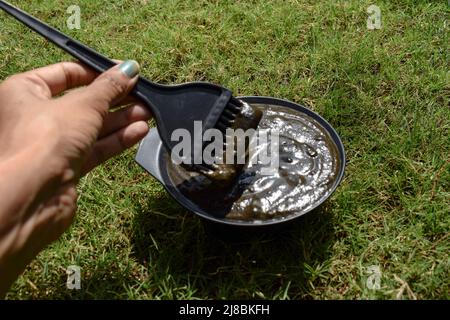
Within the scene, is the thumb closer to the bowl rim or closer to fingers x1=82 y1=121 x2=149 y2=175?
fingers x1=82 y1=121 x2=149 y2=175

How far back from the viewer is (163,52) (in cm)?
352

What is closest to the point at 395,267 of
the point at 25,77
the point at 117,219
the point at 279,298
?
the point at 279,298

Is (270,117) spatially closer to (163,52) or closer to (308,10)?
(163,52)

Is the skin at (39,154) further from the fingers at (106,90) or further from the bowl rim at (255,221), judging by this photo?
the bowl rim at (255,221)

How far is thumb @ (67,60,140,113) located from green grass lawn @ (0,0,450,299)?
71cm

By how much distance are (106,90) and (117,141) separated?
0.32m

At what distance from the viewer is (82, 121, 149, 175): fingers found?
2301 millimetres

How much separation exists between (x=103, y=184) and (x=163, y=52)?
1168mm

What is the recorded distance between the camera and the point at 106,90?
206 cm

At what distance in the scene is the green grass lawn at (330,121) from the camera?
2.31m

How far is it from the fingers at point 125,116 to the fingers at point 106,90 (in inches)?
4.5
